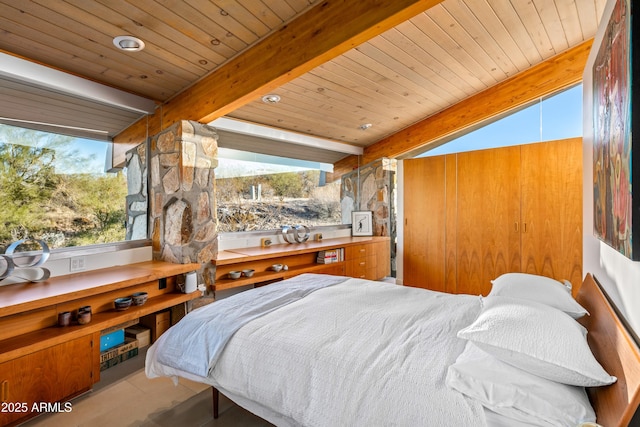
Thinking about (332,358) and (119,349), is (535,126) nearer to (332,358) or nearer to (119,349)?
(332,358)

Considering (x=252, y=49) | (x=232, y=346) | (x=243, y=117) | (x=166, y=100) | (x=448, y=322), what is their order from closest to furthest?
(x=232, y=346) → (x=448, y=322) → (x=252, y=49) → (x=166, y=100) → (x=243, y=117)

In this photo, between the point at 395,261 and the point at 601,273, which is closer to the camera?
the point at 601,273

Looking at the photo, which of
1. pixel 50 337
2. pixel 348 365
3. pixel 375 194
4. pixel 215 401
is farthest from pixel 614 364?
pixel 375 194

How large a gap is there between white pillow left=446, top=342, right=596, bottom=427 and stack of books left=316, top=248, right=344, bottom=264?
3.10m

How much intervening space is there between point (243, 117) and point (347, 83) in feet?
4.14

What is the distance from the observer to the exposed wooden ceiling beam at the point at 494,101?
3.69 m

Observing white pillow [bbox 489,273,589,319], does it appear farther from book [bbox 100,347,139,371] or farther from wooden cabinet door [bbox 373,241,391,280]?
wooden cabinet door [bbox 373,241,391,280]

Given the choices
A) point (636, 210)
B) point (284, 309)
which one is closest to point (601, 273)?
point (636, 210)

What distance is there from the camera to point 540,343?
A: 1.21m

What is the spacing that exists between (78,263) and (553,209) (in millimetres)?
4793

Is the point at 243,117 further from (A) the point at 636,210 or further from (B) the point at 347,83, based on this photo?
(A) the point at 636,210

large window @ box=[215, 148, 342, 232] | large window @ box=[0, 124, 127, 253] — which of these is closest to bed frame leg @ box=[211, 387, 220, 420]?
large window @ box=[0, 124, 127, 253]

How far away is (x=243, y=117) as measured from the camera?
3.83 m

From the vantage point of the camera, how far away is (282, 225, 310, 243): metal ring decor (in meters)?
4.45
